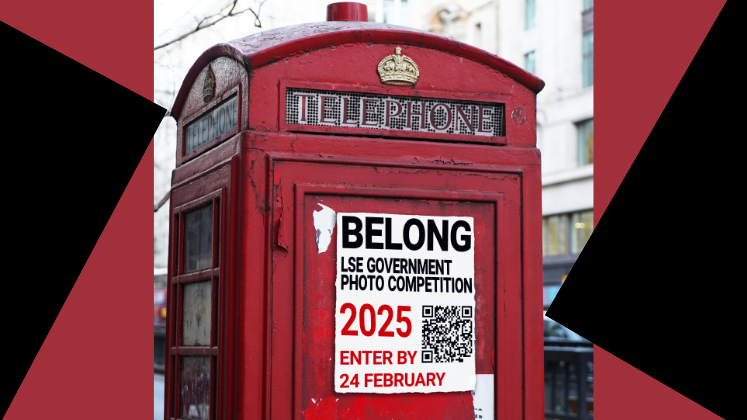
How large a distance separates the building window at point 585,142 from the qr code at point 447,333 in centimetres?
1899

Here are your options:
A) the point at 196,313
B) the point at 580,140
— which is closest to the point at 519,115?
the point at 196,313

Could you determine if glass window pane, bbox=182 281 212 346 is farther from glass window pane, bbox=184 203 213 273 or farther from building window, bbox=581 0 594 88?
building window, bbox=581 0 594 88

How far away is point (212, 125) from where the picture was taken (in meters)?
4.29

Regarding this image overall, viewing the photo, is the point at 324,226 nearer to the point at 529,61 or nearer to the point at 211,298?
the point at 211,298

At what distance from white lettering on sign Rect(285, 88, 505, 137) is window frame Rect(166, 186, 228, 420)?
0.52m

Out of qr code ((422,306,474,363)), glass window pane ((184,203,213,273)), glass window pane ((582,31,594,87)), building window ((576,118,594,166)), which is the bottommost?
qr code ((422,306,474,363))

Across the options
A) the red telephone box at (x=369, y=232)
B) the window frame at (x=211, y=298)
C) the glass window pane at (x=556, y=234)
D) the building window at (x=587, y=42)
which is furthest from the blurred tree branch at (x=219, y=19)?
the glass window pane at (x=556, y=234)

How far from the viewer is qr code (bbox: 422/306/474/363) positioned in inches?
153

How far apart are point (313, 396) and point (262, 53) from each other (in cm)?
149

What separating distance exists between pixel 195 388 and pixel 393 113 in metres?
1.66

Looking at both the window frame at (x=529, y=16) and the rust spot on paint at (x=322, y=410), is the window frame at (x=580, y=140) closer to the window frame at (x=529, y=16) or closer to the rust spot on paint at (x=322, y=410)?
the window frame at (x=529, y=16)

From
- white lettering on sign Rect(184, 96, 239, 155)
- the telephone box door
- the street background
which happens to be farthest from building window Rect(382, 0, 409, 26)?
the telephone box door

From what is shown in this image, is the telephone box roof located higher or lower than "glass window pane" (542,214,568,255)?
lower
